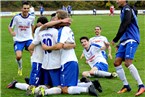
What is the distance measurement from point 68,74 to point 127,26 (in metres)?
1.67

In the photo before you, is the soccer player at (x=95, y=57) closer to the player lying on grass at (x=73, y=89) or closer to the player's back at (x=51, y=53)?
the player lying on grass at (x=73, y=89)

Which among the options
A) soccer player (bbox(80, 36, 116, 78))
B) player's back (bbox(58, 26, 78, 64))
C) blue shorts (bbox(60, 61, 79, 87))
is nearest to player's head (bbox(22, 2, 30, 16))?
soccer player (bbox(80, 36, 116, 78))

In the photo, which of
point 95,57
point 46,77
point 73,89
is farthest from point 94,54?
point 73,89

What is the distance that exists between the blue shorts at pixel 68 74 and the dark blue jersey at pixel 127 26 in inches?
43.4

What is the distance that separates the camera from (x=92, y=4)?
79250mm

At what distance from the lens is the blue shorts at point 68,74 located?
8.33m

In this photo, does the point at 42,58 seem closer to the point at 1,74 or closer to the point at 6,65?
the point at 1,74

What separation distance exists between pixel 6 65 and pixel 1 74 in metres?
1.91

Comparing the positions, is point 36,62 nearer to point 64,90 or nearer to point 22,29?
point 64,90

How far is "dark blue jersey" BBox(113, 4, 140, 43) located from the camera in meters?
8.33

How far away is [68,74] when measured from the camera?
834cm

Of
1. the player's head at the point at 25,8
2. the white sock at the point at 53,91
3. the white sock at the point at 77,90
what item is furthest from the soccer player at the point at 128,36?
the player's head at the point at 25,8

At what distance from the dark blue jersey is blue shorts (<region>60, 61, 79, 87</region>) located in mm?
1102

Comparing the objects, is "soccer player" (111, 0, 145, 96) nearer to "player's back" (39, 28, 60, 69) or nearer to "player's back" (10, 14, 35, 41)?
"player's back" (39, 28, 60, 69)
